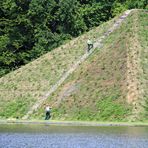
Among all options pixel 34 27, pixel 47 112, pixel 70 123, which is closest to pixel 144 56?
pixel 47 112

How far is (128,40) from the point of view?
201 feet

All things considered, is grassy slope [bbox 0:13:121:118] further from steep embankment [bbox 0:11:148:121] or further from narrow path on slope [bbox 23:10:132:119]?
narrow path on slope [bbox 23:10:132:119]

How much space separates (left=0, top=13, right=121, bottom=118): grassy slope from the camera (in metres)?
55.1

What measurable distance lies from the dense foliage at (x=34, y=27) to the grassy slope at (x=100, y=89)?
16.7 meters

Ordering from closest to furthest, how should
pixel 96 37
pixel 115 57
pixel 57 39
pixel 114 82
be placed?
1. pixel 114 82
2. pixel 115 57
3. pixel 96 37
4. pixel 57 39

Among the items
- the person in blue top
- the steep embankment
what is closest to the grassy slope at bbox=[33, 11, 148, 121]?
the steep embankment

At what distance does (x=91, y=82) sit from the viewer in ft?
181

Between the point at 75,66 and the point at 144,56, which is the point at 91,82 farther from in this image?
the point at 144,56

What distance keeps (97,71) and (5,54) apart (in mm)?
26250

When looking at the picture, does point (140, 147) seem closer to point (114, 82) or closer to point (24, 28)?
point (114, 82)

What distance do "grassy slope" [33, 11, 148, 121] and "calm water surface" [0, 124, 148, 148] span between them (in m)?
10.3

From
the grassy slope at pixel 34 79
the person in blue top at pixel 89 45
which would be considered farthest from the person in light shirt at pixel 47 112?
the person in blue top at pixel 89 45

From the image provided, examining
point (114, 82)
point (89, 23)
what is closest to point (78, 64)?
point (114, 82)

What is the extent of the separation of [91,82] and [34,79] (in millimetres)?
7063
